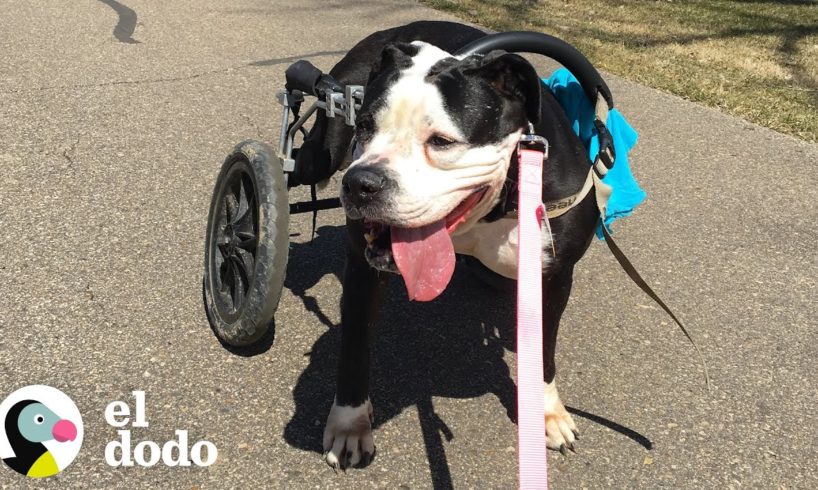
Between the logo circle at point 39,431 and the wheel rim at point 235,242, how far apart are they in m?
0.70

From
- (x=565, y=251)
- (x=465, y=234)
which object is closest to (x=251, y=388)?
(x=465, y=234)

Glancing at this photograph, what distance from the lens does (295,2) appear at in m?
9.64

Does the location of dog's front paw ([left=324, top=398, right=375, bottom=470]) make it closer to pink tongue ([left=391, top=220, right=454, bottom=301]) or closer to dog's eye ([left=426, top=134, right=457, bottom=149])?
pink tongue ([left=391, top=220, right=454, bottom=301])

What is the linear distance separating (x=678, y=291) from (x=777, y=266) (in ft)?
2.28

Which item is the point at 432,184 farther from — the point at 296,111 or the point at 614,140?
the point at 296,111

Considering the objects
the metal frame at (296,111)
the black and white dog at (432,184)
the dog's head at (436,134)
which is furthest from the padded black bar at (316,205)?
the dog's head at (436,134)

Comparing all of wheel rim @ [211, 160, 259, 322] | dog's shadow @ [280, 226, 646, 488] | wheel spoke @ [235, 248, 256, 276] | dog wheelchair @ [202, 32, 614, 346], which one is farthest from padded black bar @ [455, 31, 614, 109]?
dog's shadow @ [280, 226, 646, 488]

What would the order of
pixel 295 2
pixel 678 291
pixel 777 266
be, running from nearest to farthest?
pixel 678 291
pixel 777 266
pixel 295 2

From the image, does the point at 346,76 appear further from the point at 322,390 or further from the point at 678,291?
the point at 678,291

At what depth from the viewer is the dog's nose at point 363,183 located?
2.36 m

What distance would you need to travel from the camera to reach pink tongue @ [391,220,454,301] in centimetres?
246

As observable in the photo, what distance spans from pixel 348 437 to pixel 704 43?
284 inches

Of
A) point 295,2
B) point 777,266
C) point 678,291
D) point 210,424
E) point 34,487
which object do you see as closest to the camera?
point 34,487

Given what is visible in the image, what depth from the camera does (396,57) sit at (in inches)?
105
